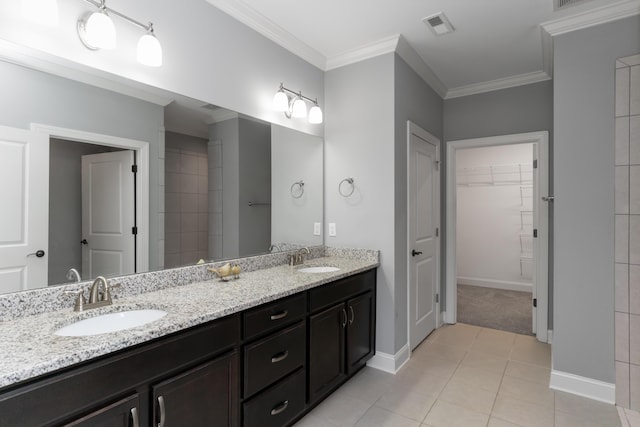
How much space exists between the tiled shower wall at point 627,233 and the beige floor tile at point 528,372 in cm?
44

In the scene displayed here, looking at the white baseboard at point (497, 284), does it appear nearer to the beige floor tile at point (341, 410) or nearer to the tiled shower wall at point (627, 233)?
the tiled shower wall at point (627, 233)

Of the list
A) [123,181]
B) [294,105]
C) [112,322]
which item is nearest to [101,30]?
[123,181]

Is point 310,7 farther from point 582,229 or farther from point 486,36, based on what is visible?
point 582,229

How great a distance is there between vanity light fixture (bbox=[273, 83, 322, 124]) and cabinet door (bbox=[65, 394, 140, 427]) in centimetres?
199

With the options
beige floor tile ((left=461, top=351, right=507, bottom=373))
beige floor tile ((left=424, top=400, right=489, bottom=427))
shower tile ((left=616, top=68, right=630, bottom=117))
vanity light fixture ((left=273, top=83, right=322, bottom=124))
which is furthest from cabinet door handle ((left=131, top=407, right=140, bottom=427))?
shower tile ((left=616, top=68, right=630, bottom=117))

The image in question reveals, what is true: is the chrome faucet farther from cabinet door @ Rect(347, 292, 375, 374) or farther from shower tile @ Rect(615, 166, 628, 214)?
shower tile @ Rect(615, 166, 628, 214)

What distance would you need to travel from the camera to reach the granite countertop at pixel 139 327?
38.5 inches

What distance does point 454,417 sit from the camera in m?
2.09

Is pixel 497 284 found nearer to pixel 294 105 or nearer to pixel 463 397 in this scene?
pixel 463 397

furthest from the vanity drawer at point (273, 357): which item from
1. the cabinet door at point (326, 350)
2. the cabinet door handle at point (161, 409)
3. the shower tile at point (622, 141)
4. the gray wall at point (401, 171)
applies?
the shower tile at point (622, 141)

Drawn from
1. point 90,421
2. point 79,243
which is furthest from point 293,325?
point 79,243

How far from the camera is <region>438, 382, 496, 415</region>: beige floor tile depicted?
2.21 meters

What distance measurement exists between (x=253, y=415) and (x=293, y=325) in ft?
1.53

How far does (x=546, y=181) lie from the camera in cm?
324
